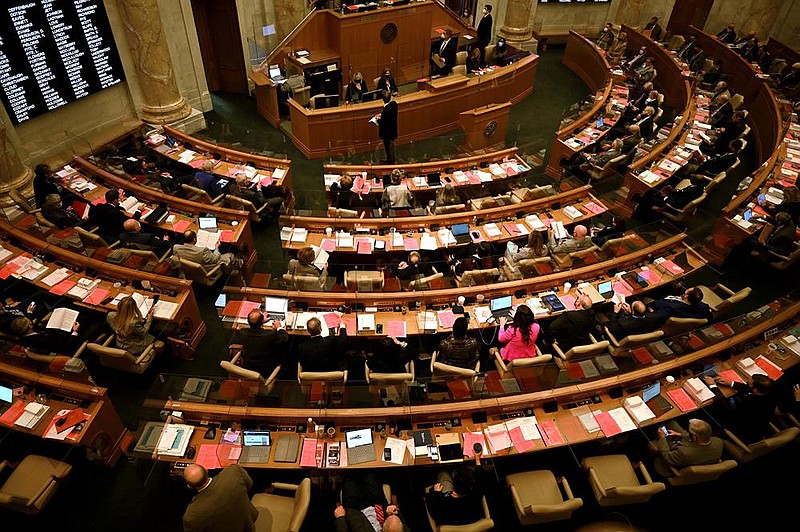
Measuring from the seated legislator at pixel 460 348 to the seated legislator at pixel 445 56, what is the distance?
10291 millimetres

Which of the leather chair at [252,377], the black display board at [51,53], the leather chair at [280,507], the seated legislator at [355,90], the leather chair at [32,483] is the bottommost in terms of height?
the leather chair at [32,483]

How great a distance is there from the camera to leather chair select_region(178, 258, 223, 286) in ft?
25.5

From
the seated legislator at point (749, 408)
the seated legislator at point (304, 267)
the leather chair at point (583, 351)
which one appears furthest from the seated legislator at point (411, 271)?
the seated legislator at point (749, 408)

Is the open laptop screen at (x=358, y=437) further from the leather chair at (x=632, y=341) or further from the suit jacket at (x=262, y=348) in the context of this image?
the leather chair at (x=632, y=341)

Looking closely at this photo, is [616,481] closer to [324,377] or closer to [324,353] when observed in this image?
[324,377]

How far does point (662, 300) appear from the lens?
7242 millimetres

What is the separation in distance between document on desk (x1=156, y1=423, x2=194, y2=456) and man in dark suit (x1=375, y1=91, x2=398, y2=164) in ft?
23.7

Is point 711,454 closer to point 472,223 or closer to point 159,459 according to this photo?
point 472,223

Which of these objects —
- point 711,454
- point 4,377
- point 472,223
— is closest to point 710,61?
point 472,223

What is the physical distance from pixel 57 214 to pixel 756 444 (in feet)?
33.8

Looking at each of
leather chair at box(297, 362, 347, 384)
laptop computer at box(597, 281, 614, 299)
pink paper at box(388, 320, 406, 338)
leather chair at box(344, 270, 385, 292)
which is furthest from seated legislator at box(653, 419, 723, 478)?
leather chair at box(344, 270, 385, 292)

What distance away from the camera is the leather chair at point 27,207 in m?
8.31

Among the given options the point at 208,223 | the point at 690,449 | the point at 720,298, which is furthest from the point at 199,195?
the point at 720,298

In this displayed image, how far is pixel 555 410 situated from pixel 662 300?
2.54m
